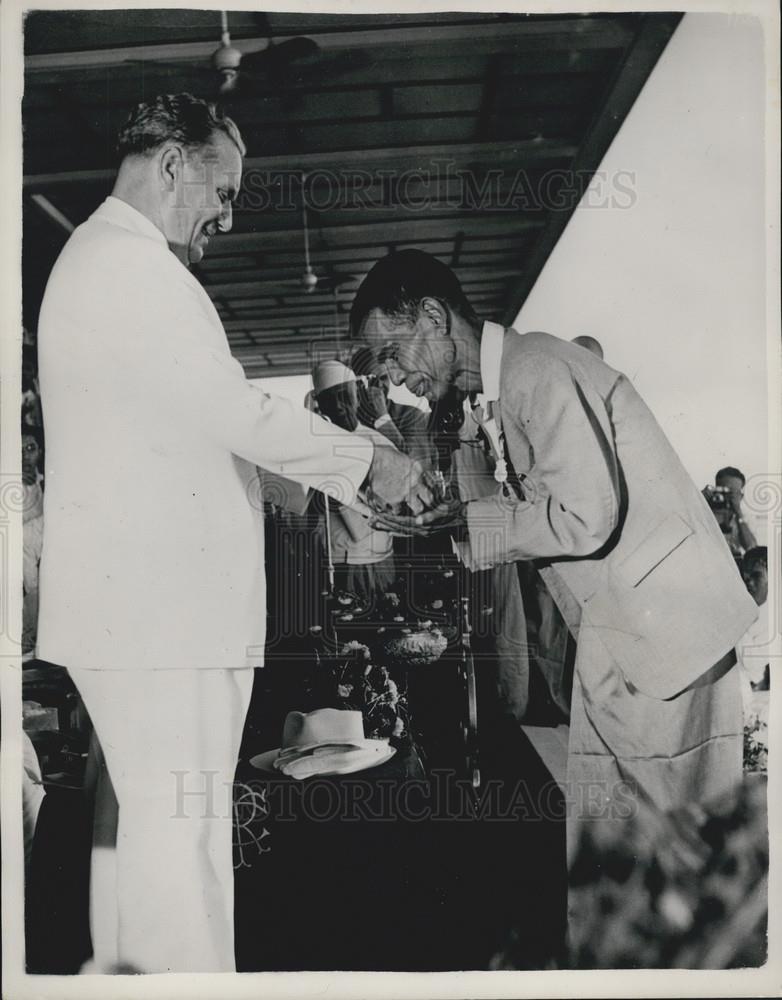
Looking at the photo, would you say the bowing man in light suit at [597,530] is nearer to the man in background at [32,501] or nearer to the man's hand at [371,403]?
the man's hand at [371,403]

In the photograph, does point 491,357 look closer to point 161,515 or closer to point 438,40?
point 438,40

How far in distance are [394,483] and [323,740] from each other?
0.64m

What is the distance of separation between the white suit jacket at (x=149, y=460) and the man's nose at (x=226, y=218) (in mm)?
138

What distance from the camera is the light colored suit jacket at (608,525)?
2178 millimetres

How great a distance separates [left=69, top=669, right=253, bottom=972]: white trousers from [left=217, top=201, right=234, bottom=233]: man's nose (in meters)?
1.06

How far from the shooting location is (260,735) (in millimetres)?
2195

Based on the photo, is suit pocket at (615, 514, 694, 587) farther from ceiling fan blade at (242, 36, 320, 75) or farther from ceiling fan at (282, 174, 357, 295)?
ceiling fan blade at (242, 36, 320, 75)

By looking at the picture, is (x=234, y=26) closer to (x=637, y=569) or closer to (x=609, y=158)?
(x=609, y=158)

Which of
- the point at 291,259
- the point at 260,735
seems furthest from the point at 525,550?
the point at 291,259

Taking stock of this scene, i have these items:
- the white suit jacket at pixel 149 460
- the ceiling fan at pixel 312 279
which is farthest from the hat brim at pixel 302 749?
the ceiling fan at pixel 312 279

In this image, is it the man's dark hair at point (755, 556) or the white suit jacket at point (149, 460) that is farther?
the man's dark hair at point (755, 556)

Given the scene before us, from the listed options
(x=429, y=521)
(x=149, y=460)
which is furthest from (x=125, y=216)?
(x=429, y=521)

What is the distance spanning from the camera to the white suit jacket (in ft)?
7.06

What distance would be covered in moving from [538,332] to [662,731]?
1008 mm
